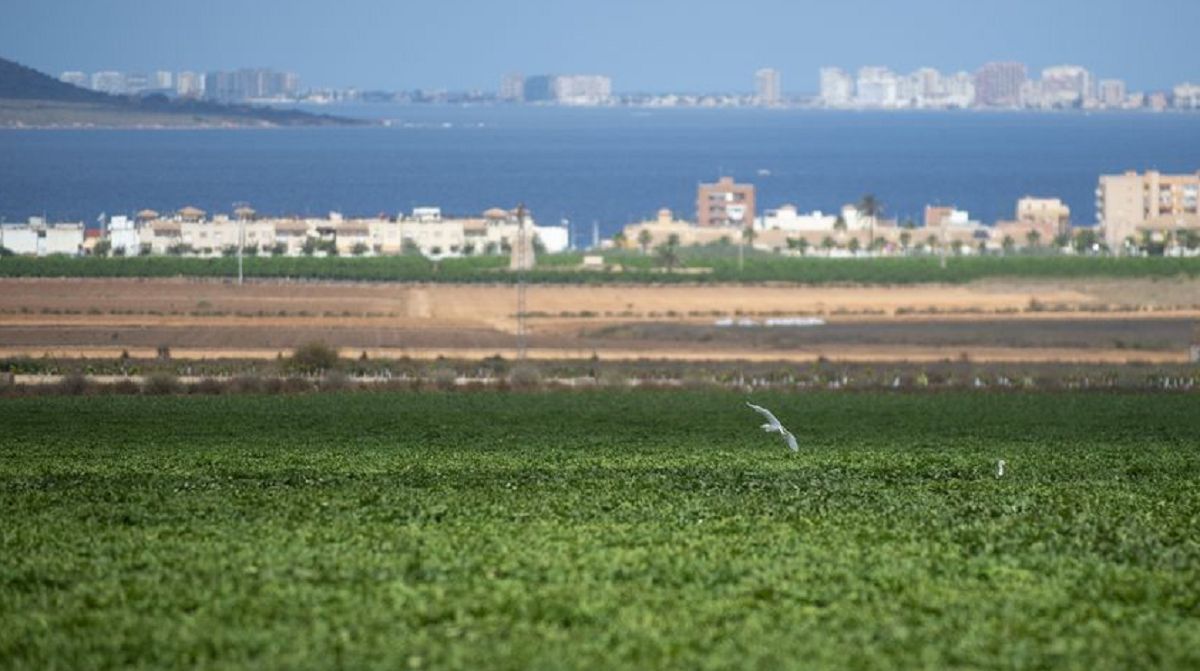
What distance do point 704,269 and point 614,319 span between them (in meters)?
17.6

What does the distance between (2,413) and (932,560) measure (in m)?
23.2

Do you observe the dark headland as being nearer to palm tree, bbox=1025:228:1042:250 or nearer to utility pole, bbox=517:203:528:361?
utility pole, bbox=517:203:528:361

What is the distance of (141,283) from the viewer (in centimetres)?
6794

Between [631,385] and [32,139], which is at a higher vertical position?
[32,139]

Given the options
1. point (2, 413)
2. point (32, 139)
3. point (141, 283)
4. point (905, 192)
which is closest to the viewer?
→ point (2, 413)

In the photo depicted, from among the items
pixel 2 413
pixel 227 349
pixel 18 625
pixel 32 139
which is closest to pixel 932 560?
pixel 18 625

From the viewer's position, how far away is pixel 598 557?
14.1 metres

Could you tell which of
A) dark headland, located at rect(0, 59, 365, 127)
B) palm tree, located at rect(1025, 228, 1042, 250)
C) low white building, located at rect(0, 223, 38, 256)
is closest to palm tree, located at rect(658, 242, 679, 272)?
palm tree, located at rect(1025, 228, 1042, 250)

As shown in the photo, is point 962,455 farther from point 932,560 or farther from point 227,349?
point 227,349

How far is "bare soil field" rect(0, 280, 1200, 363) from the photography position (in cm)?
5444

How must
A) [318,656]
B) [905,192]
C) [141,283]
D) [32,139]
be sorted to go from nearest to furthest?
1. [318,656]
2. [141,283]
3. [32,139]
4. [905,192]

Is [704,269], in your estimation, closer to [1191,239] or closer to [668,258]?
[668,258]

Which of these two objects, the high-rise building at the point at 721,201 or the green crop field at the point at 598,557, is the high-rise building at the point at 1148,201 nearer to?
the high-rise building at the point at 721,201

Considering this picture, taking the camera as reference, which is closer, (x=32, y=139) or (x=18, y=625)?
(x=18, y=625)
